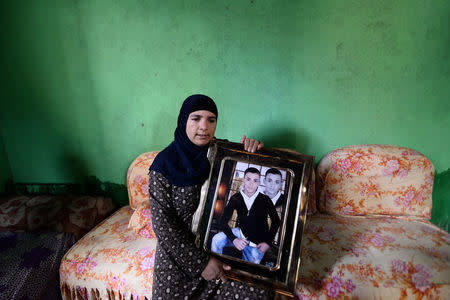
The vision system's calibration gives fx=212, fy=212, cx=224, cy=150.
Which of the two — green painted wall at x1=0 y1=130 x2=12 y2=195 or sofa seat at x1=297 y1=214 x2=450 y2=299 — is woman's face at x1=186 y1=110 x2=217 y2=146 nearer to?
sofa seat at x1=297 y1=214 x2=450 y2=299

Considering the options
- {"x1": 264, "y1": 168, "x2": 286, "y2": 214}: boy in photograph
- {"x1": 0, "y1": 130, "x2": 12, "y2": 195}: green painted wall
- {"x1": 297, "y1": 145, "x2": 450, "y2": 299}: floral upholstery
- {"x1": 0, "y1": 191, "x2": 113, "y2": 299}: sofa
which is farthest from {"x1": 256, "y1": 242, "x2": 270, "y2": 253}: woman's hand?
{"x1": 0, "y1": 130, "x2": 12, "y2": 195}: green painted wall

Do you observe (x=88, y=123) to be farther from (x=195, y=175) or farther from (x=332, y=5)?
(x=332, y=5)

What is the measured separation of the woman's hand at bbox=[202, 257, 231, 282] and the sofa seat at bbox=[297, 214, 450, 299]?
0.43m

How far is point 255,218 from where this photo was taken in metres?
0.97

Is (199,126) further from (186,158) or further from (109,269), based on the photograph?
(109,269)

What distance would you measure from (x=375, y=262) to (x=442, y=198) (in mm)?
1159

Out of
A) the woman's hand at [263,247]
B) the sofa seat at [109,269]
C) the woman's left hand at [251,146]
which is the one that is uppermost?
the woman's left hand at [251,146]

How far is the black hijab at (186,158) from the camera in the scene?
1.06 metres

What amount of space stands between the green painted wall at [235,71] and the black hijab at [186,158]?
70cm

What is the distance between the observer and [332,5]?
1531mm

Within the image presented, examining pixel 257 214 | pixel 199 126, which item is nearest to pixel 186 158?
pixel 199 126

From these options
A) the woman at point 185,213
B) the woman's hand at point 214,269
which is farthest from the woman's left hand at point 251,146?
the woman's hand at point 214,269

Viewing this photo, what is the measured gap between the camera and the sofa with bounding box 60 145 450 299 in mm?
1083

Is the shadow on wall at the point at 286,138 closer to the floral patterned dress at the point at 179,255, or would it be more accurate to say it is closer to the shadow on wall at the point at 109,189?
the floral patterned dress at the point at 179,255
